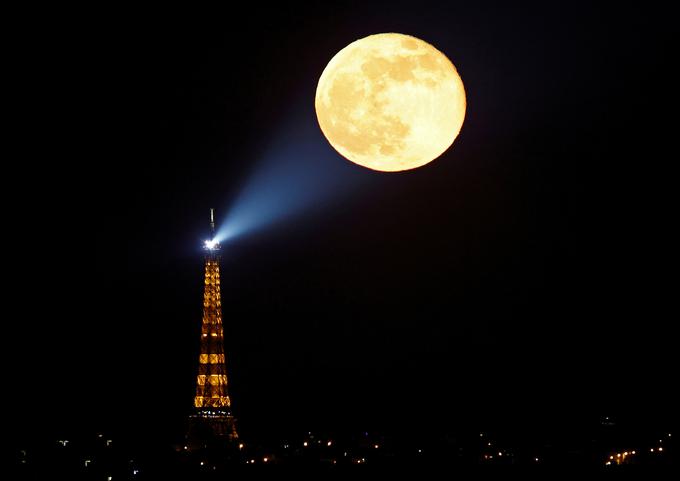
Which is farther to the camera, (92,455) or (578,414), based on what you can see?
(578,414)

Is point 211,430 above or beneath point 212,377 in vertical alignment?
beneath

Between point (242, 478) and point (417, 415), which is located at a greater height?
point (417, 415)

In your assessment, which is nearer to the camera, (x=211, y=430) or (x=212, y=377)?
(x=211, y=430)

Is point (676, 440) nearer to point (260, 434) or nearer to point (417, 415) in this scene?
point (417, 415)

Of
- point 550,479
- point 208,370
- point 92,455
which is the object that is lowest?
point 550,479

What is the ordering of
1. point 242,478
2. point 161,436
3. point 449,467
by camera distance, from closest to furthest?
point 242,478
point 449,467
point 161,436

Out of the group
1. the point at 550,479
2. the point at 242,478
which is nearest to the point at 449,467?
the point at 550,479

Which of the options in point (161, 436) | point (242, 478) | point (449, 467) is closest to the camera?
point (242, 478)
